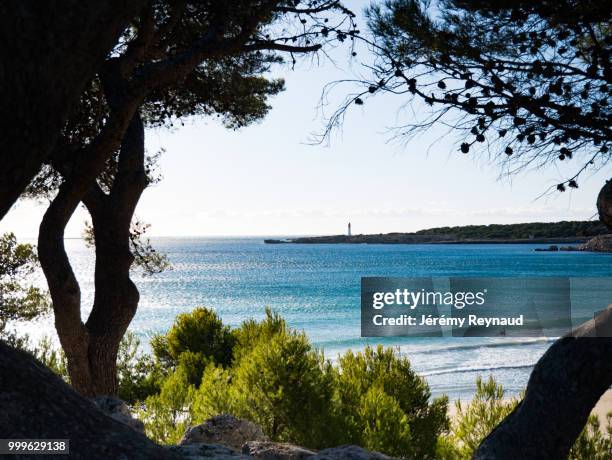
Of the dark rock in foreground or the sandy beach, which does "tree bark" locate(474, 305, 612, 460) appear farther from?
the sandy beach

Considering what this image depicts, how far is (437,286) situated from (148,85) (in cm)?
6066

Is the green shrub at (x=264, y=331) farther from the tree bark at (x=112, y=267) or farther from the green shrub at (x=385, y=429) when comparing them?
the green shrub at (x=385, y=429)

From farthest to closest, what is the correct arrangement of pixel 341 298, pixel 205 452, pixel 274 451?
pixel 341 298, pixel 274 451, pixel 205 452

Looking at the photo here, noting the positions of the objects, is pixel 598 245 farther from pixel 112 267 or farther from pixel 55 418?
pixel 55 418

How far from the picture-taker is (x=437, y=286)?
65250 millimetres

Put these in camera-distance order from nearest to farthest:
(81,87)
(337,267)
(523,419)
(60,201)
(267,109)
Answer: (81,87), (523,419), (60,201), (267,109), (337,267)

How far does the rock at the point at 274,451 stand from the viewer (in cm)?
420

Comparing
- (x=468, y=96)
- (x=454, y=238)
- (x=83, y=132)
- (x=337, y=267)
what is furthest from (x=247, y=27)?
(x=454, y=238)

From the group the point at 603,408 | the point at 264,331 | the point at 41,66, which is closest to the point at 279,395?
the point at 264,331

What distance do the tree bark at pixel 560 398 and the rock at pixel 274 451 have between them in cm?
116

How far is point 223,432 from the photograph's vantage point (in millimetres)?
5160

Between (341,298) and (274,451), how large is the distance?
1873 inches

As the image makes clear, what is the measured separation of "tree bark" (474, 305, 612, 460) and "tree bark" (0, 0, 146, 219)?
9.26 ft

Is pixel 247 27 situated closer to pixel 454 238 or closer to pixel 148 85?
pixel 148 85
